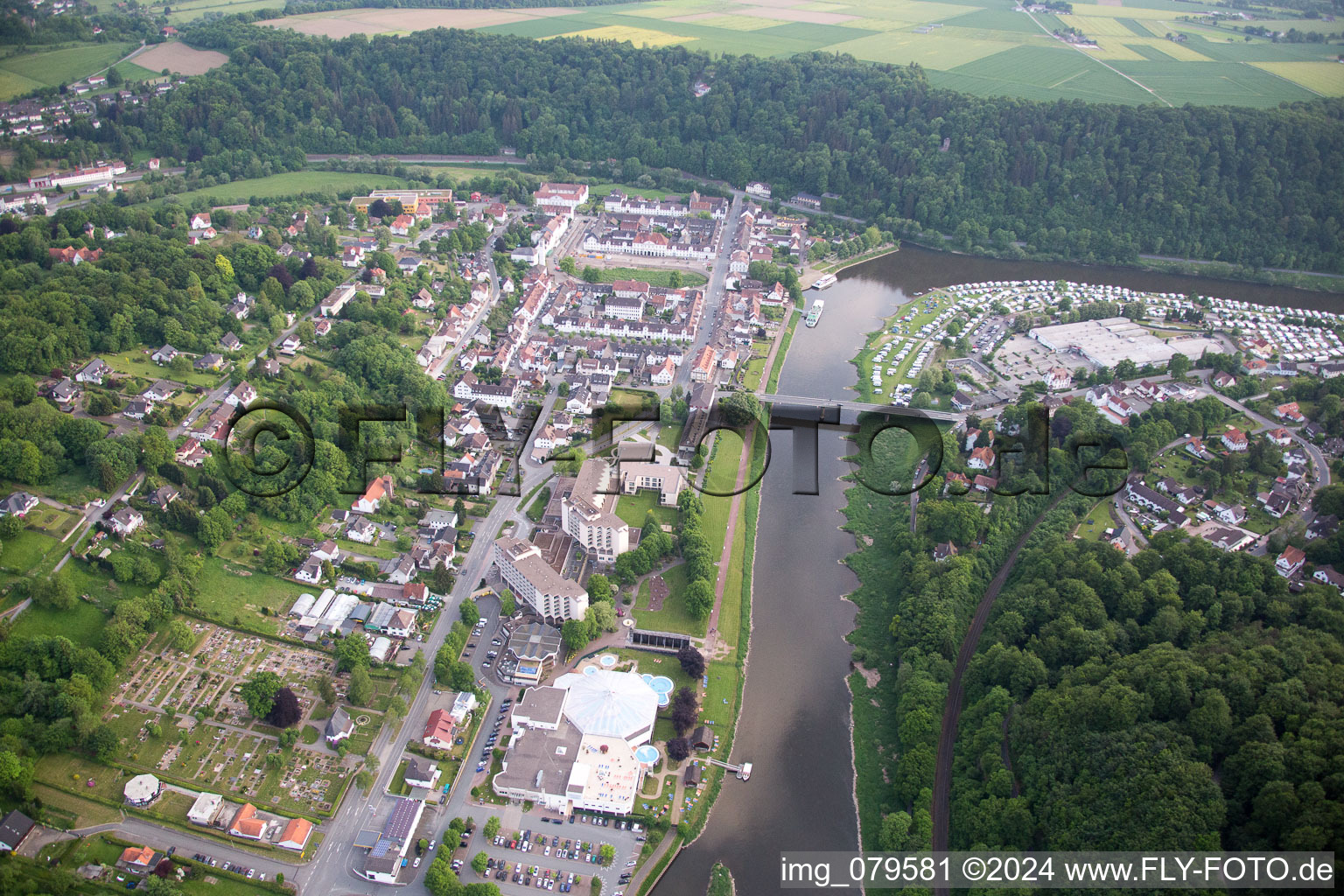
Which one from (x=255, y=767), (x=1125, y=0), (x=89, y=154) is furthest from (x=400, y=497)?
(x=1125, y=0)

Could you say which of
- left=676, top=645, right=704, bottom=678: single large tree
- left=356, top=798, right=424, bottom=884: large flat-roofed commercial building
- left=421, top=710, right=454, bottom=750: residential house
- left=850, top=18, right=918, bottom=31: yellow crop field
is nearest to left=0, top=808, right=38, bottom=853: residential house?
left=356, top=798, right=424, bottom=884: large flat-roofed commercial building

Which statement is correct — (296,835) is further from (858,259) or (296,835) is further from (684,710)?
(858,259)

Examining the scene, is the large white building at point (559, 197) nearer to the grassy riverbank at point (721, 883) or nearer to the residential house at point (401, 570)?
the residential house at point (401, 570)

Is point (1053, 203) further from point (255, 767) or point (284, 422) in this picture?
point (255, 767)

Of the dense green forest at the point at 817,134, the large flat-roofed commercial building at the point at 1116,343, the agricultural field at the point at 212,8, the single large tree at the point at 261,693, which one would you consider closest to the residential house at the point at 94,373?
the single large tree at the point at 261,693

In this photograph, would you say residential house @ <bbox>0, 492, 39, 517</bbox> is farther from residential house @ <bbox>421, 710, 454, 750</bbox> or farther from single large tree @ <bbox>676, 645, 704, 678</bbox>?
single large tree @ <bbox>676, 645, 704, 678</bbox>

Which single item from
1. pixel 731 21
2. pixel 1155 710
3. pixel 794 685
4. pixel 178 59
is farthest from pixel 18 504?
pixel 731 21
